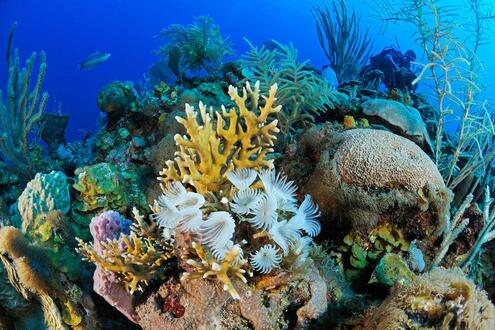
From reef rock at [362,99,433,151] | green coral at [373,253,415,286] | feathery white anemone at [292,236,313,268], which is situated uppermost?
reef rock at [362,99,433,151]

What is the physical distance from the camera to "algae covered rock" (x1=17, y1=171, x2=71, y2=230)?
3.47 m

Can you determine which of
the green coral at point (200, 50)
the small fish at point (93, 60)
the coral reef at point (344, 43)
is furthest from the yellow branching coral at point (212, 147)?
the coral reef at point (344, 43)

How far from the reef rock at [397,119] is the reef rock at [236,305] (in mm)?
2841

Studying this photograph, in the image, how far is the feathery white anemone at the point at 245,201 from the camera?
207 centimetres

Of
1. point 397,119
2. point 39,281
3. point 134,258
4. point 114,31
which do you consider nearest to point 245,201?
point 134,258

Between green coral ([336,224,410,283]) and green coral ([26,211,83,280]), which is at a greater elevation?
green coral ([26,211,83,280])

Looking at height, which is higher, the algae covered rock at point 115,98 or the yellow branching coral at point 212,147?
the algae covered rock at point 115,98

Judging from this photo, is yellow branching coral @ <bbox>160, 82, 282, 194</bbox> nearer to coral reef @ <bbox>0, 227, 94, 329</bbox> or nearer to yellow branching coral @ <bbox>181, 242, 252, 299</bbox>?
yellow branching coral @ <bbox>181, 242, 252, 299</bbox>

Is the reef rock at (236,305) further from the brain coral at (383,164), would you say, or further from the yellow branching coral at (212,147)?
the brain coral at (383,164)

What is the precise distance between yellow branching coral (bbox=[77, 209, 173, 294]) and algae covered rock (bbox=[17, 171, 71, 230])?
1.37m

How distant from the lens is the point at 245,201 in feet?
6.92

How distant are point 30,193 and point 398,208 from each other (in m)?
3.69

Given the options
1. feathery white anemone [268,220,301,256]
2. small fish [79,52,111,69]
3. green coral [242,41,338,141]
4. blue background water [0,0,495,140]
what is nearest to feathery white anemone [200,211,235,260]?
feathery white anemone [268,220,301,256]

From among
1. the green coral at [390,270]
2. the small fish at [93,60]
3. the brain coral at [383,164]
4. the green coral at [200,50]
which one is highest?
the small fish at [93,60]
